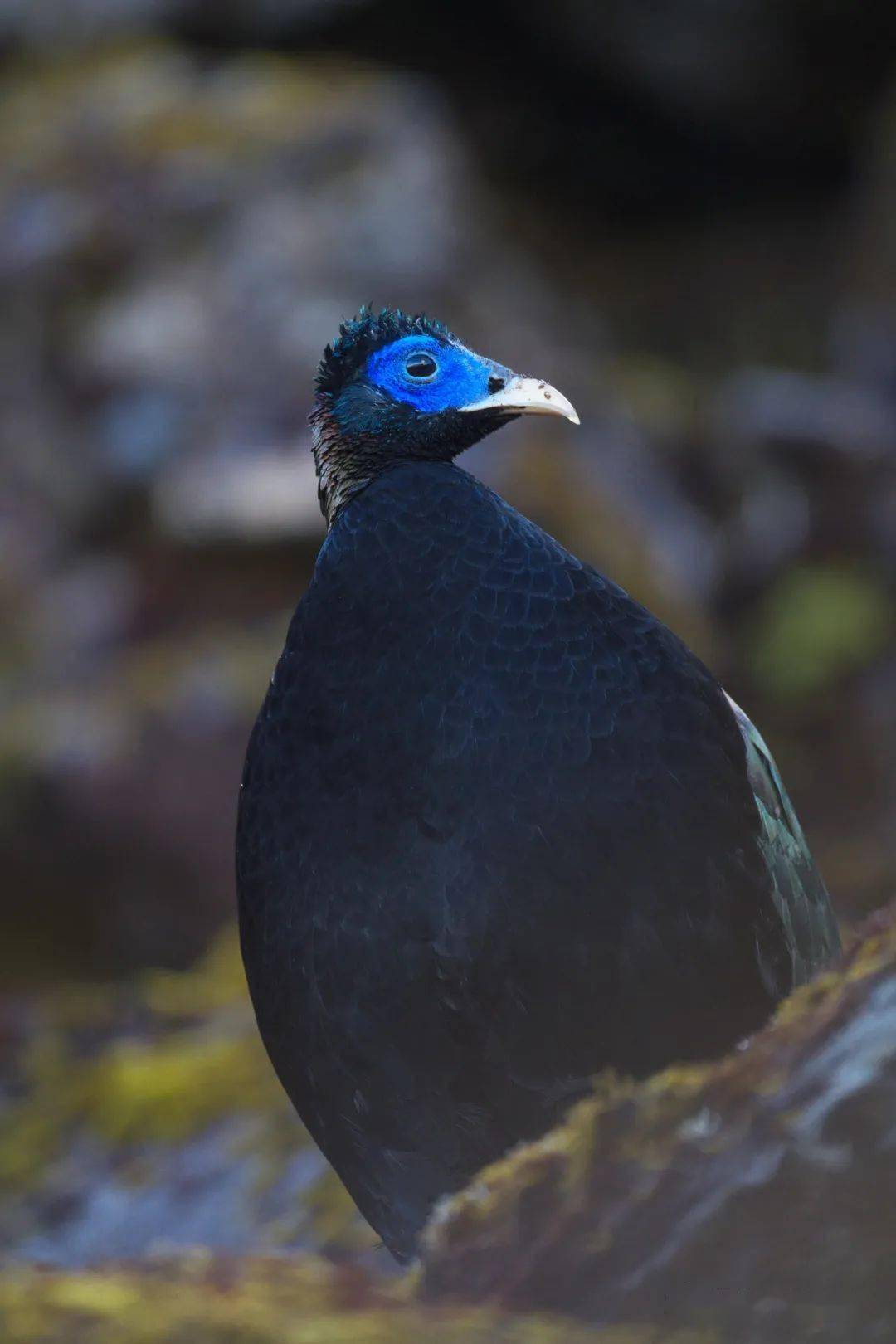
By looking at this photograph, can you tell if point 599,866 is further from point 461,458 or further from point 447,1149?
point 461,458

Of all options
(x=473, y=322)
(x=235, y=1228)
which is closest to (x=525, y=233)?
(x=473, y=322)

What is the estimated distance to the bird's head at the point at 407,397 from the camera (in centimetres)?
435

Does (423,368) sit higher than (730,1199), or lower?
higher

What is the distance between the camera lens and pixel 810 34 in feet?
55.3

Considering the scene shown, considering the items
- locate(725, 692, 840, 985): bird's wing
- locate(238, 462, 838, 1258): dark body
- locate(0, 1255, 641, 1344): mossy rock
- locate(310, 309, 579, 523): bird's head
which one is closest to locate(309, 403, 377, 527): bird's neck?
locate(310, 309, 579, 523): bird's head

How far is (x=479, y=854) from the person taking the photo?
360cm

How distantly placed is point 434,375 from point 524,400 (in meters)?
0.26

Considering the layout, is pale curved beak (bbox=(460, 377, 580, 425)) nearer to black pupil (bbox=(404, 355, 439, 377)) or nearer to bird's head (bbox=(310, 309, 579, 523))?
bird's head (bbox=(310, 309, 579, 523))

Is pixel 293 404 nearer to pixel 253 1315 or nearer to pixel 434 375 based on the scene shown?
pixel 434 375

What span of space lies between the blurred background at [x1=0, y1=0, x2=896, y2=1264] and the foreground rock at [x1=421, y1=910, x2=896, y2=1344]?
2.86 meters

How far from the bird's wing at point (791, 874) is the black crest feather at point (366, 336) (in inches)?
50.6

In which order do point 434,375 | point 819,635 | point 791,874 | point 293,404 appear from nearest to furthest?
point 791,874 → point 434,375 → point 293,404 → point 819,635

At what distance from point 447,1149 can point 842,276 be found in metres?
16.8

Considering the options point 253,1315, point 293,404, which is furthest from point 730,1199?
point 293,404
